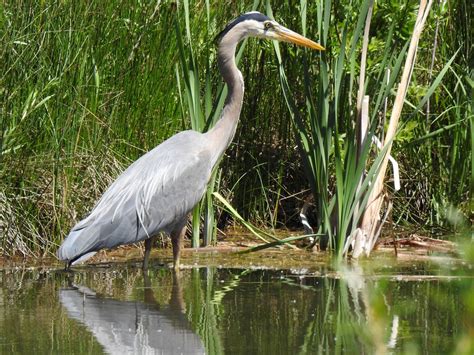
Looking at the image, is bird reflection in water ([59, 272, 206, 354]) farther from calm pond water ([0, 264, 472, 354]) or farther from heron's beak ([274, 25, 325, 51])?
heron's beak ([274, 25, 325, 51])

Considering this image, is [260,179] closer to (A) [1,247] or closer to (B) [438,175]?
(B) [438,175]

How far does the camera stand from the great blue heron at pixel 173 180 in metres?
5.79

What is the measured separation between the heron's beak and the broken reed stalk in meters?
0.56

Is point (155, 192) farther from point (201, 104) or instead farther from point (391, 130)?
point (391, 130)

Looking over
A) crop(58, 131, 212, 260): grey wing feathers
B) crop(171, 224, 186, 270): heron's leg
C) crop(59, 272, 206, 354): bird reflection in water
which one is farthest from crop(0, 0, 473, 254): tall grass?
crop(59, 272, 206, 354): bird reflection in water

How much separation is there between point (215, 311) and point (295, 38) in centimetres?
197

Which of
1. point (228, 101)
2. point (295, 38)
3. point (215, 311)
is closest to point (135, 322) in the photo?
point (215, 311)

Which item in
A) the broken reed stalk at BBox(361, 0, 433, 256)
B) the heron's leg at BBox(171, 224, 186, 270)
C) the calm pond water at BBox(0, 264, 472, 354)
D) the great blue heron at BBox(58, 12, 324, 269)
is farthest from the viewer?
the broken reed stalk at BBox(361, 0, 433, 256)

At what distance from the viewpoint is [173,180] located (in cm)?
598

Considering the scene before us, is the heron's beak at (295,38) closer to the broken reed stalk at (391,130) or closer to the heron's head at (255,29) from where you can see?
the heron's head at (255,29)

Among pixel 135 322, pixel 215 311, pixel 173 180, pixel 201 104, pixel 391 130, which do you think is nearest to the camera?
pixel 135 322

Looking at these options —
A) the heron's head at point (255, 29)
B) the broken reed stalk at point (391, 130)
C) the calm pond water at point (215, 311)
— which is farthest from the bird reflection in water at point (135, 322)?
the heron's head at point (255, 29)

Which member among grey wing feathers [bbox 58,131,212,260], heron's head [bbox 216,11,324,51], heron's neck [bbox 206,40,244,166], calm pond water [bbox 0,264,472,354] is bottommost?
calm pond water [bbox 0,264,472,354]

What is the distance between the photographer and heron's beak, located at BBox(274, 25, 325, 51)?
5.95m
